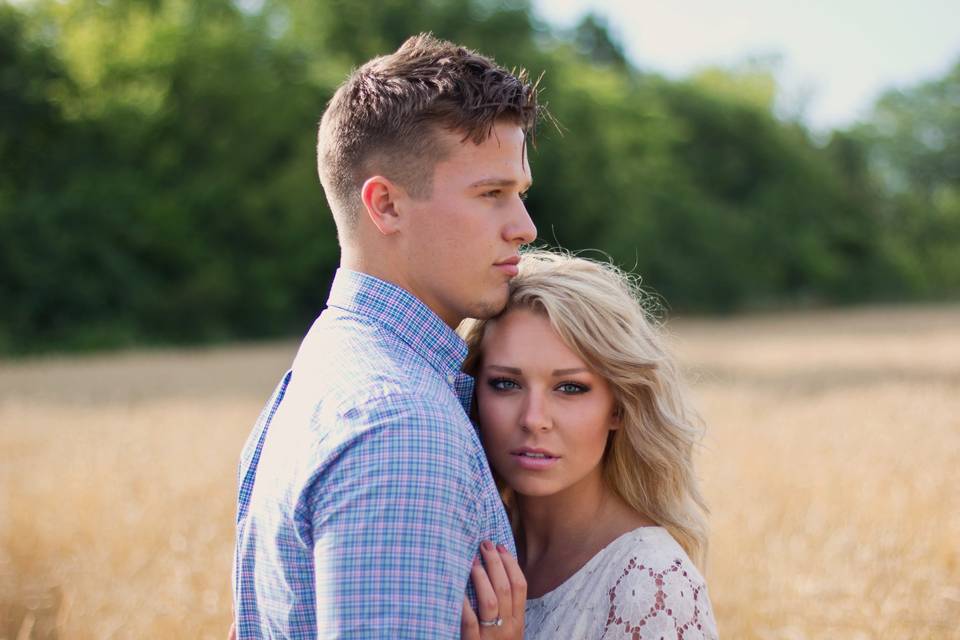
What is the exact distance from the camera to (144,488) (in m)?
6.92

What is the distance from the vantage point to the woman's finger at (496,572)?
2.08m

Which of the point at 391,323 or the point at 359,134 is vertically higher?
the point at 359,134

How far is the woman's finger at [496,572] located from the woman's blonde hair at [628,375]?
2.81ft

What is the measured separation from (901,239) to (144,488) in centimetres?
5530

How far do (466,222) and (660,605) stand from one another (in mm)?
1028

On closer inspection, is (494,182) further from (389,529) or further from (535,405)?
(389,529)

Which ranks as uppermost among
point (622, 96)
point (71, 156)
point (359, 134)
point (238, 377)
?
point (622, 96)

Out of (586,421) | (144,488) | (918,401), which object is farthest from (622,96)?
(586,421)

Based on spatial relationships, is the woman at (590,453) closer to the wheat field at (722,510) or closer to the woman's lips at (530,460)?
the woman's lips at (530,460)

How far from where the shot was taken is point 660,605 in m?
2.52

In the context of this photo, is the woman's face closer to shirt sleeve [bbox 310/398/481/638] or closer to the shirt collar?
the shirt collar


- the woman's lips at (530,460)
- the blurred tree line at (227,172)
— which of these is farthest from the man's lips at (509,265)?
the blurred tree line at (227,172)

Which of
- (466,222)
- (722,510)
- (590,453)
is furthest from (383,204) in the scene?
(722,510)

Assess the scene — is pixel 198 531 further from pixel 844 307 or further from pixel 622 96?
pixel 844 307
